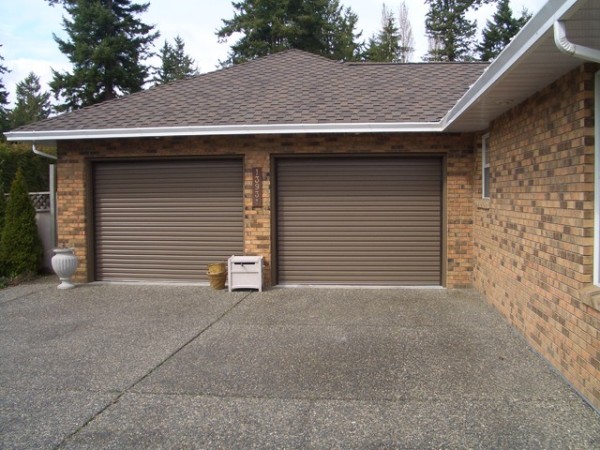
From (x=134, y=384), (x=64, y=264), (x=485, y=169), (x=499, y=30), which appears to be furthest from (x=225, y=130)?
(x=499, y=30)

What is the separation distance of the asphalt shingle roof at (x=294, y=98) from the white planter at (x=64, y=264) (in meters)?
2.25

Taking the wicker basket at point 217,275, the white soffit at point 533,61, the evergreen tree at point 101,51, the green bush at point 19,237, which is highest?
the evergreen tree at point 101,51

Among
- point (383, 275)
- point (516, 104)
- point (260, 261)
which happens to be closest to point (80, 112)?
point (260, 261)

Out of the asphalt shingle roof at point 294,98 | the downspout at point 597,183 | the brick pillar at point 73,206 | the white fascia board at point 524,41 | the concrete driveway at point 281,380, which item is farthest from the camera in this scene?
the brick pillar at point 73,206

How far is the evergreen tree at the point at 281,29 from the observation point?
92.8 feet

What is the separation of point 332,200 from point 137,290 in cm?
384

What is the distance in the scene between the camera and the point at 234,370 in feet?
15.8

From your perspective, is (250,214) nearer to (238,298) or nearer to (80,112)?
(238,298)

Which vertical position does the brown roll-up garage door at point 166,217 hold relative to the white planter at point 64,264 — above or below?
above

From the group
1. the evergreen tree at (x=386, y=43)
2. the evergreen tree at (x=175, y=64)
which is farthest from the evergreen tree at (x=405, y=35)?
A: the evergreen tree at (x=175, y=64)

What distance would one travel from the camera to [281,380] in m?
4.54

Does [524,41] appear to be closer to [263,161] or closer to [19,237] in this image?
[263,161]

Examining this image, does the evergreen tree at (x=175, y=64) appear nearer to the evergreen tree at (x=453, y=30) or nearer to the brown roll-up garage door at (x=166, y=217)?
the evergreen tree at (x=453, y=30)

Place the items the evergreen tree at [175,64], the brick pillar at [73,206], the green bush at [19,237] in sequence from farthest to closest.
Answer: the evergreen tree at [175,64] → the green bush at [19,237] → the brick pillar at [73,206]
